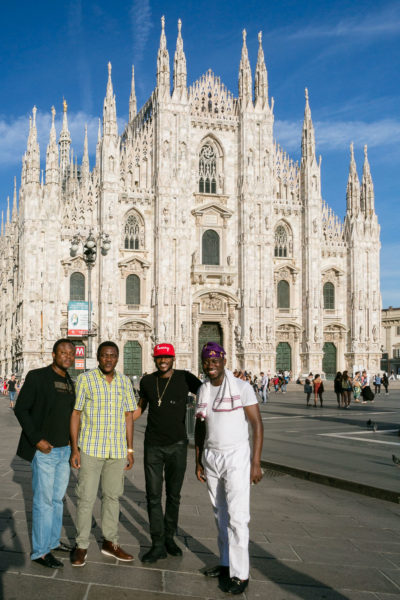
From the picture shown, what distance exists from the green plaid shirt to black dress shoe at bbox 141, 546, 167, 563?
797 millimetres

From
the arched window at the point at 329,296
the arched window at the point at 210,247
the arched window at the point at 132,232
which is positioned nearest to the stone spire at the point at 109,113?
the arched window at the point at 132,232

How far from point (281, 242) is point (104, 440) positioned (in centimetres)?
4036

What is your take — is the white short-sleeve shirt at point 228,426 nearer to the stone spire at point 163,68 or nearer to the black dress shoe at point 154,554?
the black dress shoe at point 154,554

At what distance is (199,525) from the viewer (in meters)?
6.57

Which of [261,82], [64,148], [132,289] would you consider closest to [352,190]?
[261,82]

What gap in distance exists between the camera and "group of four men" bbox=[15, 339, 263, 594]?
4898mm

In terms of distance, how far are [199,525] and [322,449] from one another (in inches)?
235

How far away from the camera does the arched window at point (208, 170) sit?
43719 mm

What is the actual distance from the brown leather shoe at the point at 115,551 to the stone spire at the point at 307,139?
4202 cm

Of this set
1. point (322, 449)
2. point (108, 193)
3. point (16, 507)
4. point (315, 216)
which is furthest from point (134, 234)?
point (16, 507)

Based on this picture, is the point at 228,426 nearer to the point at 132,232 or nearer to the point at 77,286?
the point at 77,286

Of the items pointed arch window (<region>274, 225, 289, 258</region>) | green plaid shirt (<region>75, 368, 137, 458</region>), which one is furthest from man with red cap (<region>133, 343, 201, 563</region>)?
pointed arch window (<region>274, 225, 289, 258</region>)

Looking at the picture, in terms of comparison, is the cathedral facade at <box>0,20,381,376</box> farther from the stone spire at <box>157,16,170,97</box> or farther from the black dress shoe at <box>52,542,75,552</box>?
the black dress shoe at <box>52,542,75,552</box>

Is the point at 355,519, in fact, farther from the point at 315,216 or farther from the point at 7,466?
the point at 315,216
